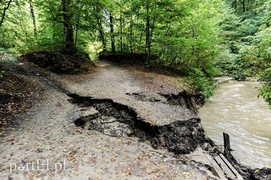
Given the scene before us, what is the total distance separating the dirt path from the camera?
3475 millimetres

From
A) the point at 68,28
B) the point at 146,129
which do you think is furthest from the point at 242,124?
the point at 68,28

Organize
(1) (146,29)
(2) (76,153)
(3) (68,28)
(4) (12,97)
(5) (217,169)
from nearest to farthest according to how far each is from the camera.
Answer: (2) (76,153) < (5) (217,169) < (4) (12,97) < (3) (68,28) < (1) (146,29)

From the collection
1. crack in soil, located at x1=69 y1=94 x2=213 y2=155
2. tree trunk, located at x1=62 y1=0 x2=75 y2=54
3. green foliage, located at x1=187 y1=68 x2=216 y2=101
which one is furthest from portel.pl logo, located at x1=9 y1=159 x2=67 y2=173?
green foliage, located at x1=187 y1=68 x2=216 y2=101

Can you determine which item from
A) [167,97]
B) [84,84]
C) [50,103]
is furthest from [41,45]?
[167,97]

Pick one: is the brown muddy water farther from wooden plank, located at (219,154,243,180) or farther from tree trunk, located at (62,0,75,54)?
tree trunk, located at (62,0,75,54)

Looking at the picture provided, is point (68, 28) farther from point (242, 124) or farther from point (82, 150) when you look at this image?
point (242, 124)

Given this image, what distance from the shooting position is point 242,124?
910cm

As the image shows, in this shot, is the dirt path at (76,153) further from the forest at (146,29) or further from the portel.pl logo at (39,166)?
the forest at (146,29)

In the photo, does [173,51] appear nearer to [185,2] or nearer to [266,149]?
[185,2]

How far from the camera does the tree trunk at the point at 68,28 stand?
1056 centimetres

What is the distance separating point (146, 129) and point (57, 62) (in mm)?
8465

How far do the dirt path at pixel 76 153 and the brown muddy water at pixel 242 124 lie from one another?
8.75ft

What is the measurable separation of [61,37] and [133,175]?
11585 millimetres

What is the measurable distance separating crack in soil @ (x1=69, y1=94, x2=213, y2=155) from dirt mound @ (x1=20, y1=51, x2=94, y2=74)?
589cm
